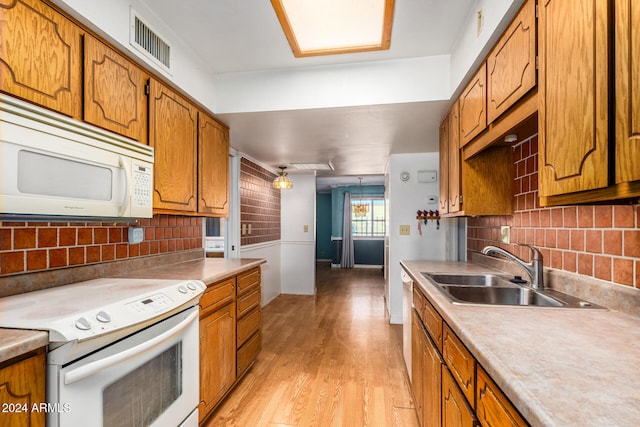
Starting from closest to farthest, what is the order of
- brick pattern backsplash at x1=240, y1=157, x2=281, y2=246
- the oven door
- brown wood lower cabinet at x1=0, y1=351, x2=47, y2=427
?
brown wood lower cabinet at x1=0, y1=351, x2=47, y2=427 → the oven door → brick pattern backsplash at x1=240, y1=157, x2=281, y2=246

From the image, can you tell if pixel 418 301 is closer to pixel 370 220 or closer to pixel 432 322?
pixel 432 322

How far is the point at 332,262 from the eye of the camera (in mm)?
8695

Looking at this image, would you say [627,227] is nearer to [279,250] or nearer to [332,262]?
[279,250]

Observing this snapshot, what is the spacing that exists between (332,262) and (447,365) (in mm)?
7470

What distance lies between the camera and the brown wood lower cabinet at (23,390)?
82 cm

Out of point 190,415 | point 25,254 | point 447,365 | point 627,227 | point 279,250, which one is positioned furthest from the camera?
point 279,250

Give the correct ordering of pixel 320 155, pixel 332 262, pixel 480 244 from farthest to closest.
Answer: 1. pixel 332 262
2. pixel 320 155
3. pixel 480 244

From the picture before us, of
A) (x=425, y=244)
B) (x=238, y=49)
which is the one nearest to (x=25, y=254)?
(x=238, y=49)

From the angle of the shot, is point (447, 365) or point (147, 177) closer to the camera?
point (447, 365)

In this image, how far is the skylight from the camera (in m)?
1.70

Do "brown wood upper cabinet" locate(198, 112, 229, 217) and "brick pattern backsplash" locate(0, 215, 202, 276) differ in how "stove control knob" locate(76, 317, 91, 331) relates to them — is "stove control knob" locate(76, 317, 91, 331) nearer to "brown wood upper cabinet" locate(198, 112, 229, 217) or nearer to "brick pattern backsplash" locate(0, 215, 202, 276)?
"brick pattern backsplash" locate(0, 215, 202, 276)

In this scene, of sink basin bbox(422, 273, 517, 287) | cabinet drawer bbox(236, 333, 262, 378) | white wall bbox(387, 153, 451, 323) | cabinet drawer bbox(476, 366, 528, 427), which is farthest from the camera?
white wall bbox(387, 153, 451, 323)

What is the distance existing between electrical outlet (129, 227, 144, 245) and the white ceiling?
3.59ft

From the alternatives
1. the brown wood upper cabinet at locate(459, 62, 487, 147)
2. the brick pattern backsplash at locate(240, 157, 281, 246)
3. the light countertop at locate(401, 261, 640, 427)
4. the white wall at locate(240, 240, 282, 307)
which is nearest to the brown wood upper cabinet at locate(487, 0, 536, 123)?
the brown wood upper cabinet at locate(459, 62, 487, 147)
